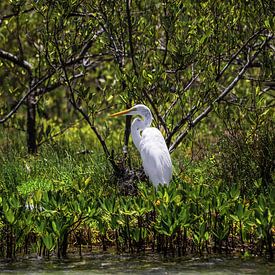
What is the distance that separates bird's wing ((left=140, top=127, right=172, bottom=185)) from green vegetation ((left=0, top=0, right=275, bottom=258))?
0.99 ft

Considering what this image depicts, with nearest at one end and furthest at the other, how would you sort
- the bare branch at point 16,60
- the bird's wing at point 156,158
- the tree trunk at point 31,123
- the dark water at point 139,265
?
the dark water at point 139,265 < the bird's wing at point 156,158 < the bare branch at point 16,60 < the tree trunk at point 31,123

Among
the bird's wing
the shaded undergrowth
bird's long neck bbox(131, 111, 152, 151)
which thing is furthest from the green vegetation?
the bird's wing


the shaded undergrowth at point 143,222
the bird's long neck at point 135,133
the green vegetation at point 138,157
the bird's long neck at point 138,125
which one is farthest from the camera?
the bird's long neck at point 135,133

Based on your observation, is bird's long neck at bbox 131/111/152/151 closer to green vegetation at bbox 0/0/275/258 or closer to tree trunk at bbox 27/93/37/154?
green vegetation at bbox 0/0/275/258

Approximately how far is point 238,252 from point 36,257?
1.95 m

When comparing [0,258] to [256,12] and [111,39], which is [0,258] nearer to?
[111,39]

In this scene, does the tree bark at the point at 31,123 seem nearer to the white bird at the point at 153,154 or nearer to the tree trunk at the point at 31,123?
the tree trunk at the point at 31,123

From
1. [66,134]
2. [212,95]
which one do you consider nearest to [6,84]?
[66,134]

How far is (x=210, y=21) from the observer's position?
10438 millimetres

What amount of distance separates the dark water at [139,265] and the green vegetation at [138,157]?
202 millimetres

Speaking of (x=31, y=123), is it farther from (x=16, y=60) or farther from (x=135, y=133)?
(x=135, y=133)

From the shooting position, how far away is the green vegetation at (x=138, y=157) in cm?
797


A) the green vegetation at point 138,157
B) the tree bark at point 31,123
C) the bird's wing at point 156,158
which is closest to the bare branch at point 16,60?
the green vegetation at point 138,157

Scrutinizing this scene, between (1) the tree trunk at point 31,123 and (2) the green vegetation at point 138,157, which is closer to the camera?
(2) the green vegetation at point 138,157
